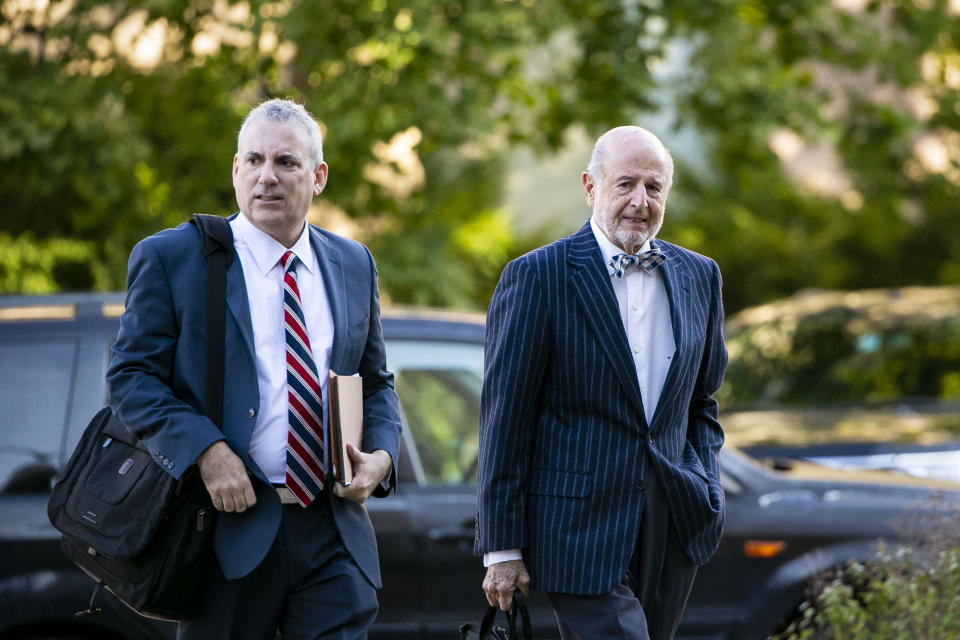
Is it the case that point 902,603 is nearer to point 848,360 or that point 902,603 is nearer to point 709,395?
point 709,395

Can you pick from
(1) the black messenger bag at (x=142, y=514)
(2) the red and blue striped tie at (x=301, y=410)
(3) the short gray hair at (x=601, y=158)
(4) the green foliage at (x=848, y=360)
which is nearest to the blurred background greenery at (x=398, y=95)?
(4) the green foliage at (x=848, y=360)

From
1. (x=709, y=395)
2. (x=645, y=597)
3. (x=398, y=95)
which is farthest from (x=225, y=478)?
(x=398, y=95)

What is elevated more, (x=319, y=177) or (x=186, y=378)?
(x=319, y=177)

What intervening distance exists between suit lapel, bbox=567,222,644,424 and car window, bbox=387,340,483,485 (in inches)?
69.7

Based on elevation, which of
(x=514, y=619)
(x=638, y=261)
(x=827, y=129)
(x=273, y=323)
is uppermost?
(x=827, y=129)

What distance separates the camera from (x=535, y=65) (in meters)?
10.8

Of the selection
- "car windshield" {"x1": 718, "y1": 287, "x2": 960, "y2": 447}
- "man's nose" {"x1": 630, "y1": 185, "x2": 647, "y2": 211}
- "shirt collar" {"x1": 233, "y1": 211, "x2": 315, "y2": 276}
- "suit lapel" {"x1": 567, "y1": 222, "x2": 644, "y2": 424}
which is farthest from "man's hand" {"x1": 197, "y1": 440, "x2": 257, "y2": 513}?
"car windshield" {"x1": 718, "y1": 287, "x2": 960, "y2": 447}

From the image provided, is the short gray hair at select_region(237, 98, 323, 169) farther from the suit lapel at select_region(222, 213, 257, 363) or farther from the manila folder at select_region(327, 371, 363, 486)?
the manila folder at select_region(327, 371, 363, 486)

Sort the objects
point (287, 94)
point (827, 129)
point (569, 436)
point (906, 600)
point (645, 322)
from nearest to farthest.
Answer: point (569, 436) → point (645, 322) → point (906, 600) → point (287, 94) → point (827, 129)

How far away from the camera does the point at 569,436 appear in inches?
129

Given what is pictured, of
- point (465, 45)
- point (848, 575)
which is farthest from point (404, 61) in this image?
point (848, 575)

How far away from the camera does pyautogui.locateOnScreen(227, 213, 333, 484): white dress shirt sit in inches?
128

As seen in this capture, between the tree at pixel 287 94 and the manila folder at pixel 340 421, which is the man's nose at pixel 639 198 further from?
the tree at pixel 287 94

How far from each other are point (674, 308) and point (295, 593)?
1224 mm
